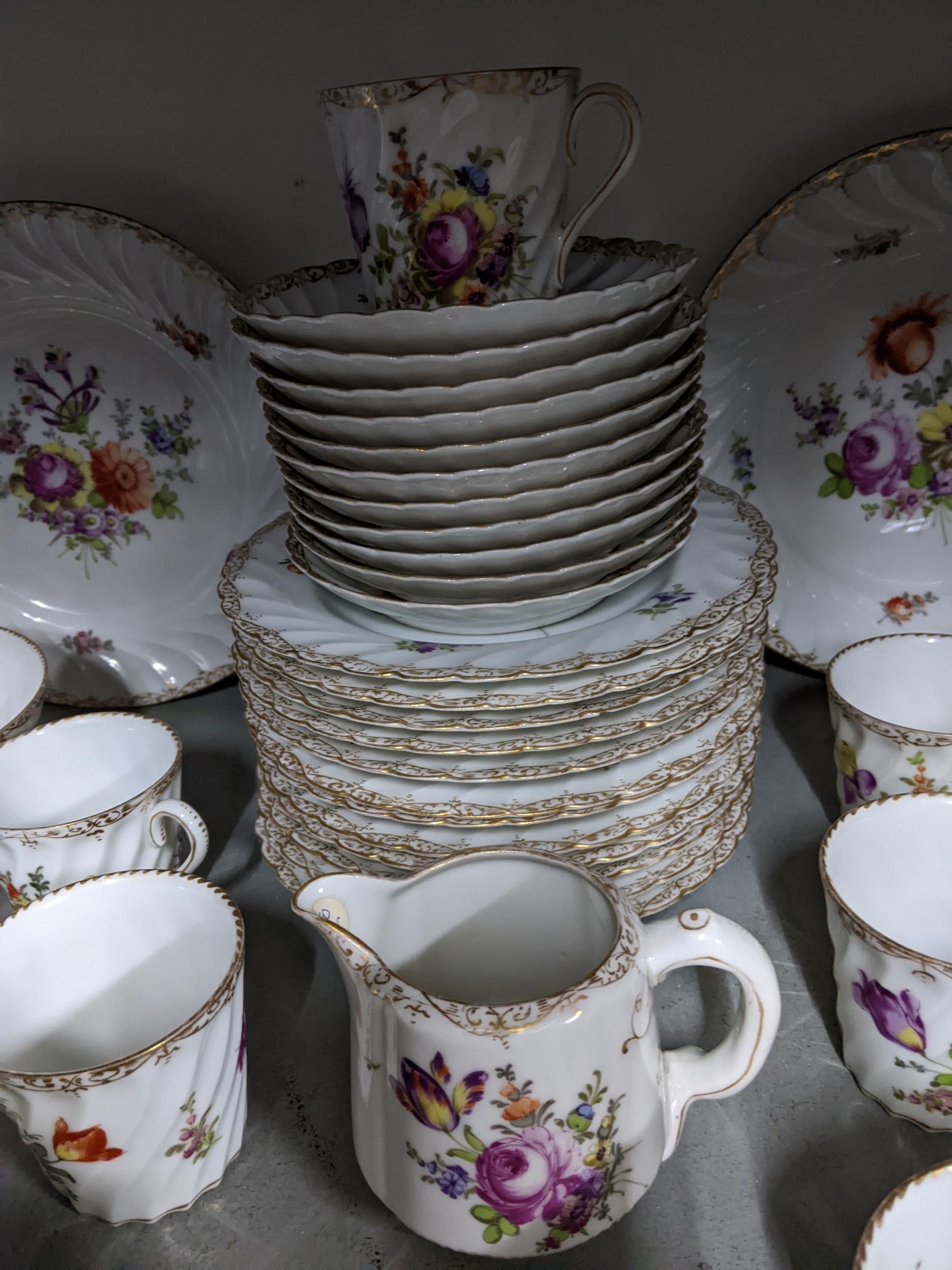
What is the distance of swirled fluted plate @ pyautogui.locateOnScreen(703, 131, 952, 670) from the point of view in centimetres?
75

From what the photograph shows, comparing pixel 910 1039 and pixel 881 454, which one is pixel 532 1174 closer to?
pixel 910 1039

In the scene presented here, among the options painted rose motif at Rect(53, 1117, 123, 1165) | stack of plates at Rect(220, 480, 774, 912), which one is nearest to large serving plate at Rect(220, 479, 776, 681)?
stack of plates at Rect(220, 480, 774, 912)

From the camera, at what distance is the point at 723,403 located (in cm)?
82

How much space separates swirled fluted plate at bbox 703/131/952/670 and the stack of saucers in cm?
27

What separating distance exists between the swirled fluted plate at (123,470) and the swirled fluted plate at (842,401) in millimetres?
399

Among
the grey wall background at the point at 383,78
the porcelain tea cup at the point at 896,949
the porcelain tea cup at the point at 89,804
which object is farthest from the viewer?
the grey wall background at the point at 383,78

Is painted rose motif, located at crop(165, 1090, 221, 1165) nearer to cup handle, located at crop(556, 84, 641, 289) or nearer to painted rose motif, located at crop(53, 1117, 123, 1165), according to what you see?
painted rose motif, located at crop(53, 1117, 123, 1165)

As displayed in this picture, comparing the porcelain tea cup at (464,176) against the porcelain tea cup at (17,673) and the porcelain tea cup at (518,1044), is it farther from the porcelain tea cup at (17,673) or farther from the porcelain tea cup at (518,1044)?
the porcelain tea cup at (17,673)

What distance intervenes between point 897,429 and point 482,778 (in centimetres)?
49

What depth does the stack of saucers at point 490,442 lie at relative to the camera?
0.45 metres

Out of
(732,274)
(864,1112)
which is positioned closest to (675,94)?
(732,274)

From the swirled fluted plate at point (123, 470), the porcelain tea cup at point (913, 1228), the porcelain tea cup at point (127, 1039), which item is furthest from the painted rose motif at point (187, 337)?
the porcelain tea cup at point (913, 1228)

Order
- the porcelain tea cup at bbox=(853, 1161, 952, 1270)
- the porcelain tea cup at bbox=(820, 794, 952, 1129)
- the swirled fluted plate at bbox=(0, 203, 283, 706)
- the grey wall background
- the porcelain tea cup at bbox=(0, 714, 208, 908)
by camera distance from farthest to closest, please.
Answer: the swirled fluted plate at bbox=(0, 203, 283, 706)
the grey wall background
the porcelain tea cup at bbox=(0, 714, 208, 908)
the porcelain tea cup at bbox=(820, 794, 952, 1129)
the porcelain tea cup at bbox=(853, 1161, 952, 1270)

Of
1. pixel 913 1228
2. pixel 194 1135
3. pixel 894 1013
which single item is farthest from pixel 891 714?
pixel 194 1135
